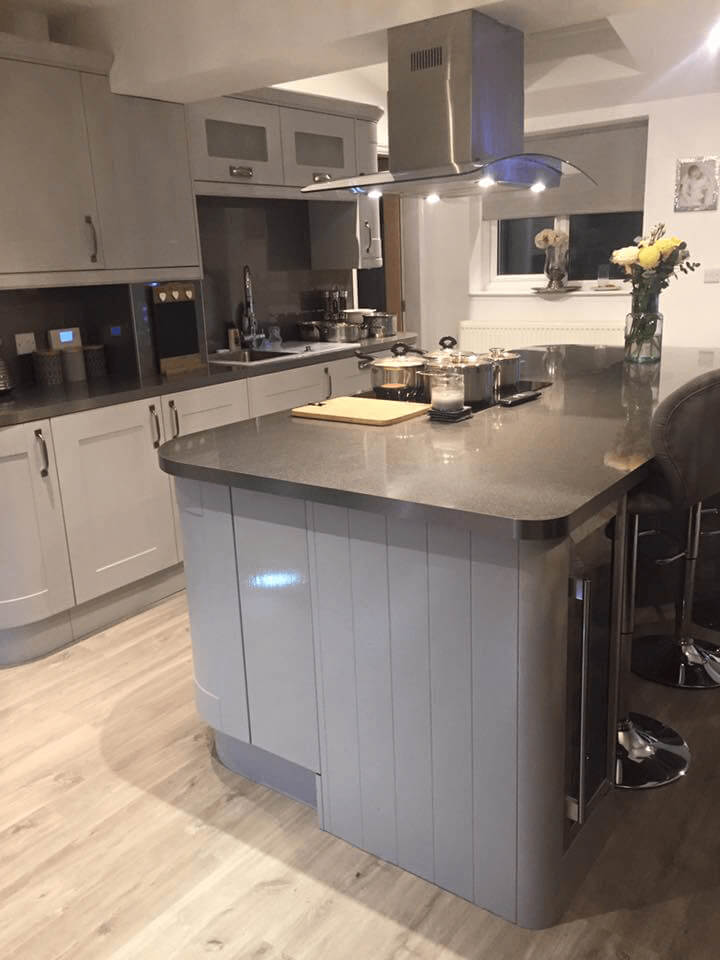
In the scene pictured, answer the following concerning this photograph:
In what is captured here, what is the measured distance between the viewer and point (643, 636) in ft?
9.51

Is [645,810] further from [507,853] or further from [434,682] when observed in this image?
[434,682]

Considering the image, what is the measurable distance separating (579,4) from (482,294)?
3.81 metres

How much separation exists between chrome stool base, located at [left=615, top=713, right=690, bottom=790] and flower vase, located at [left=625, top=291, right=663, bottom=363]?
5.25 feet

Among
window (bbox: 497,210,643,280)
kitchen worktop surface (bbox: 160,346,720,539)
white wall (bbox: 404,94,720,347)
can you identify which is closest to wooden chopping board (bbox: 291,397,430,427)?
kitchen worktop surface (bbox: 160,346,720,539)

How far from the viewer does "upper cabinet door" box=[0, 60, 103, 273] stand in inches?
115

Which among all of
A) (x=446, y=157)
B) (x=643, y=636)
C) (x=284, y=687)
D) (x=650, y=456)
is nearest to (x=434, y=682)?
(x=284, y=687)

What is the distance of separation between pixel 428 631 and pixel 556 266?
483cm

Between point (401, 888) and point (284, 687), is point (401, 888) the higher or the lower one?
the lower one

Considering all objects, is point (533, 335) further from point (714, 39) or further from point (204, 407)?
point (204, 407)

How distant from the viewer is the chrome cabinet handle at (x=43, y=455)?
112 inches

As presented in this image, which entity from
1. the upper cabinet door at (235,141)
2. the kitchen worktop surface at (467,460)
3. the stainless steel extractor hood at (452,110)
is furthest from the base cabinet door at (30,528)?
the upper cabinet door at (235,141)

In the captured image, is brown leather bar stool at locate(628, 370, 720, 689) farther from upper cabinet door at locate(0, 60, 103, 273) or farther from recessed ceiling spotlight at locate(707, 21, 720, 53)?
recessed ceiling spotlight at locate(707, 21, 720, 53)

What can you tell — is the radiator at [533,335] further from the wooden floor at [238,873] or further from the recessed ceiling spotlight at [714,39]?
the wooden floor at [238,873]

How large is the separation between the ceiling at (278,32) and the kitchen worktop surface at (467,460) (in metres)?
1.28
